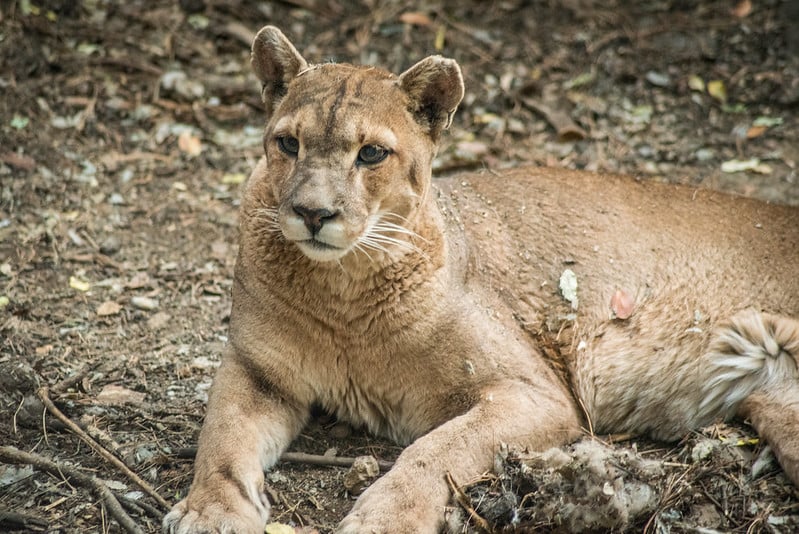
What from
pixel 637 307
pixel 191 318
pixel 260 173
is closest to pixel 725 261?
pixel 637 307

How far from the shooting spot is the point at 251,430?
16.7ft

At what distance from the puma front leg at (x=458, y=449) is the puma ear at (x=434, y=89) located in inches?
57.6

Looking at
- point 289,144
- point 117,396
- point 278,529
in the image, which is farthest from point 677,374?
point 117,396

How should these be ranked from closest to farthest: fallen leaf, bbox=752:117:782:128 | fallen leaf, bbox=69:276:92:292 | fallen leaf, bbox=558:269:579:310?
fallen leaf, bbox=558:269:579:310 < fallen leaf, bbox=69:276:92:292 < fallen leaf, bbox=752:117:782:128

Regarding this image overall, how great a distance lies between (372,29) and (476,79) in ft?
3.99

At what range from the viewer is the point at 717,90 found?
30.2 ft

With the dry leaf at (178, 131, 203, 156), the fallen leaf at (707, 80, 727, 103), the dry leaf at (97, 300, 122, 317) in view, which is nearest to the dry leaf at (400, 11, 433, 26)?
the dry leaf at (178, 131, 203, 156)

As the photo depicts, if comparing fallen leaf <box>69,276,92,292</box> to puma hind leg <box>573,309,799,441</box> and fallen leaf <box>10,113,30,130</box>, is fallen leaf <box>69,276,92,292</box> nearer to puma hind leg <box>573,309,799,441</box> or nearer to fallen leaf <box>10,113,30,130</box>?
fallen leaf <box>10,113,30,130</box>

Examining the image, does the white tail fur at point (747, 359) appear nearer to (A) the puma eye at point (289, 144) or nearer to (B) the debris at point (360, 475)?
(B) the debris at point (360, 475)

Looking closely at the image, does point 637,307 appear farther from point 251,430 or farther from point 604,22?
point 604,22

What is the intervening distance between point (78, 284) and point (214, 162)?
1972 mm

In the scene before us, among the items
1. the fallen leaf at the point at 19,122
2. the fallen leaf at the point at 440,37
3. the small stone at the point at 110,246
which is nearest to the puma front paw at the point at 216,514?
the small stone at the point at 110,246

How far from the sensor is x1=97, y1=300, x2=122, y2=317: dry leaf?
6.61 metres

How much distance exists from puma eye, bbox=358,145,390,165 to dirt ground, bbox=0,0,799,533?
159cm
